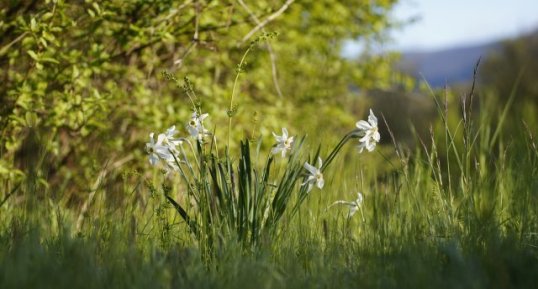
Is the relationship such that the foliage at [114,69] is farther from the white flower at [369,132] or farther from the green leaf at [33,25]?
the white flower at [369,132]

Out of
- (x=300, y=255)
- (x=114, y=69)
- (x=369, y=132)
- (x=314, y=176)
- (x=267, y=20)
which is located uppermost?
(x=267, y=20)

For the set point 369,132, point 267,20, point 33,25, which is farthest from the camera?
point 267,20

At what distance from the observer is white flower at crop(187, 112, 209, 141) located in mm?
2821

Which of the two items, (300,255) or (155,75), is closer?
(300,255)

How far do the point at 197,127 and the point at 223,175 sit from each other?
221mm

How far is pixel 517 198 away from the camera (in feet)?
10.4

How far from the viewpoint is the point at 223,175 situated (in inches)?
110

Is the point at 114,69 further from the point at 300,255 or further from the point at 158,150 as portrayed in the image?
the point at 300,255

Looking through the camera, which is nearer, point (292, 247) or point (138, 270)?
point (138, 270)

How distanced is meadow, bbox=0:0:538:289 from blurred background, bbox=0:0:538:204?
0.02 meters

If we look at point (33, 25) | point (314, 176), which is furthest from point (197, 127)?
point (33, 25)

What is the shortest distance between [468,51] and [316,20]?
494ft

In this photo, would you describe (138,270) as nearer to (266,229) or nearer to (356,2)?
(266,229)

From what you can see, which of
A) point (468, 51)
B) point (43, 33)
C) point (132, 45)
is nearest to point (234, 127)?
point (132, 45)
